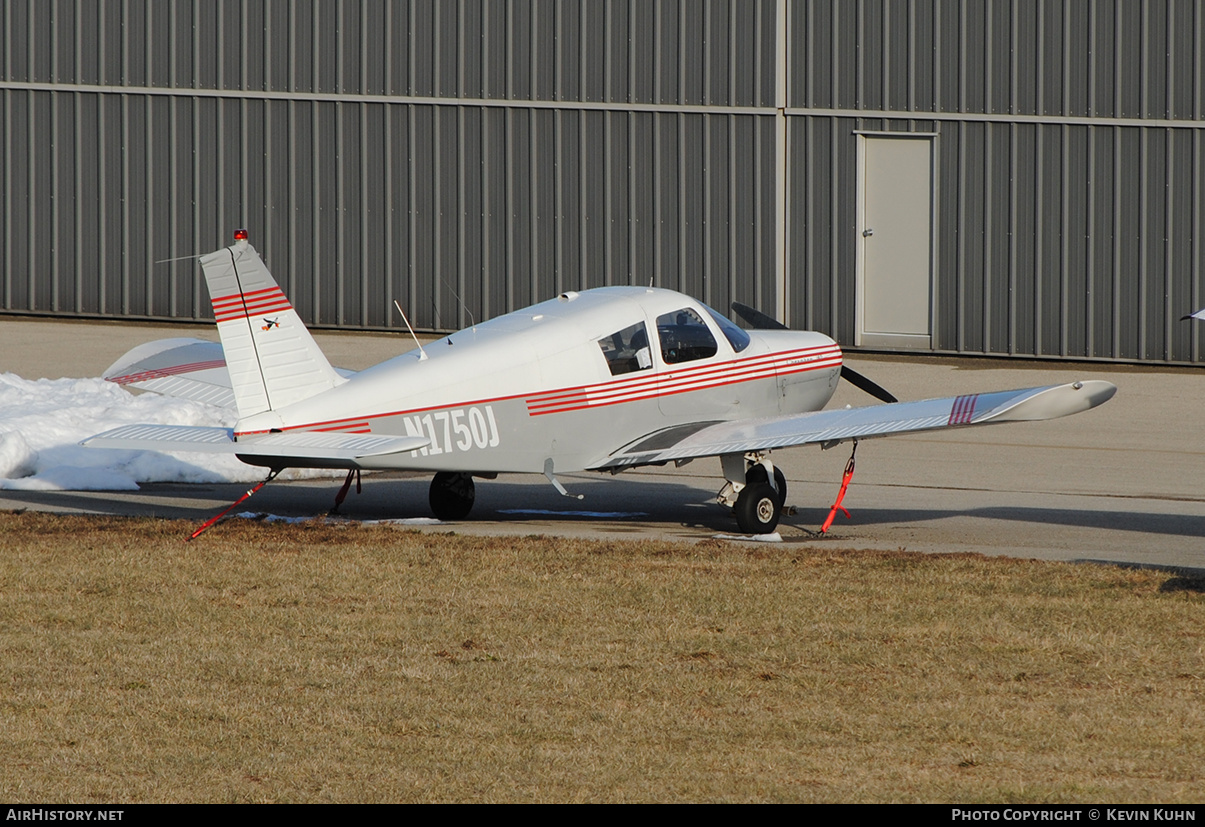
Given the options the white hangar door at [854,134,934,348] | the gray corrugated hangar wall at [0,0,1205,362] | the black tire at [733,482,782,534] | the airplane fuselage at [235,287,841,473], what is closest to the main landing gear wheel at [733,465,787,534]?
the black tire at [733,482,782,534]

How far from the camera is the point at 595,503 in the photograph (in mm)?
15320

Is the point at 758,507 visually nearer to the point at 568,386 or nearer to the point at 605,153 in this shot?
the point at 568,386

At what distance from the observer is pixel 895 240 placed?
87.8ft

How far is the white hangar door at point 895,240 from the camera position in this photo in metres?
26.6

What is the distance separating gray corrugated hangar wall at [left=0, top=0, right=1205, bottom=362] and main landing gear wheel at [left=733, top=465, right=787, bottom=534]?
13.6m

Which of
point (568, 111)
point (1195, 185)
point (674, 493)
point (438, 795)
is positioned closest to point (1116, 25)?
point (1195, 185)

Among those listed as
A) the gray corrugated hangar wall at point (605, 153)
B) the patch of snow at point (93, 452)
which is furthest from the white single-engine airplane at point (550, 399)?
the gray corrugated hangar wall at point (605, 153)

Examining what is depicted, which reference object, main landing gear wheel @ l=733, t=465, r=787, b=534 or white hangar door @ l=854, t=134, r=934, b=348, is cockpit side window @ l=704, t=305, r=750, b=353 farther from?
white hangar door @ l=854, t=134, r=934, b=348

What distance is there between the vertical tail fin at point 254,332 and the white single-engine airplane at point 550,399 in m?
0.01

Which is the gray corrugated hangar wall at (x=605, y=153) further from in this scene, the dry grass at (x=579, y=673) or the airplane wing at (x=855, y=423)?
the dry grass at (x=579, y=673)

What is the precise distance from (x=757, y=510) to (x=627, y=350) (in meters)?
1.71

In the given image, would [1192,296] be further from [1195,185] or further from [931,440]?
[931,440]

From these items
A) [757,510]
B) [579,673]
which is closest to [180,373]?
[757,510]

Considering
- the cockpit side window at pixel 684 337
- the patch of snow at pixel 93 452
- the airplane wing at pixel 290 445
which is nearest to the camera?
the airplane wing at pixel 290 445
